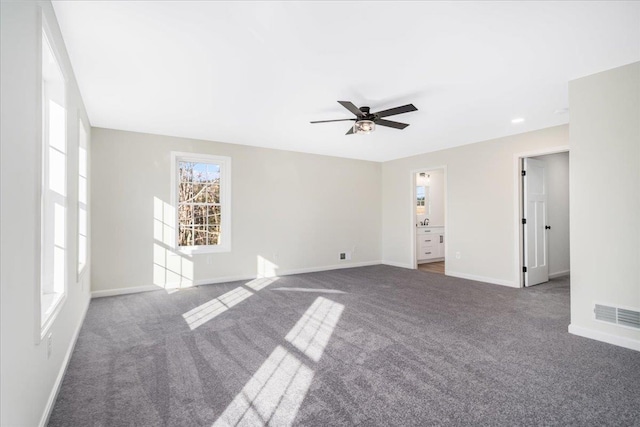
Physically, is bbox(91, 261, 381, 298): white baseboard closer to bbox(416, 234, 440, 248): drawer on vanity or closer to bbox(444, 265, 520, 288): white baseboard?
bbox(416, 234, 440, 248): drawer on vanity

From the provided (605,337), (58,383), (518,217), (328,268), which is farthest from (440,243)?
(58,383)

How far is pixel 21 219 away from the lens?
4.63ft

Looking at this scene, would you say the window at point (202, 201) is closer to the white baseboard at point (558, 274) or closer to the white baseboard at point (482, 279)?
the white baseboard at point (482, 279)

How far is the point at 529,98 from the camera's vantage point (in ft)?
11.7

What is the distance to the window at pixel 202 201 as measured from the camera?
17.2 ft

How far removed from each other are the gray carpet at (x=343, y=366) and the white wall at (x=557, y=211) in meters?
2.09

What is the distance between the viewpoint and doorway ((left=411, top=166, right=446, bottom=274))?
7368mm

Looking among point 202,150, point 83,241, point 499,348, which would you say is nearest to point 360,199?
point 202,150

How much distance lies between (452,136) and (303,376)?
4536 millimetres

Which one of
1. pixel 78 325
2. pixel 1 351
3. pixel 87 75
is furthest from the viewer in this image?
pixel 78 325

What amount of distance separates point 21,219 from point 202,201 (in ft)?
13.5

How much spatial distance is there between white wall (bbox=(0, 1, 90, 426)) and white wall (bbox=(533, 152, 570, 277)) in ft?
22.1

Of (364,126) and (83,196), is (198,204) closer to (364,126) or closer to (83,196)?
(83,196)

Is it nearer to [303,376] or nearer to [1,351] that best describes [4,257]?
[1,351]
